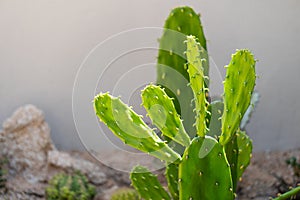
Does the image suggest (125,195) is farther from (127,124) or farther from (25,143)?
(127,124)

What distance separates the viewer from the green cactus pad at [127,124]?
210 cm

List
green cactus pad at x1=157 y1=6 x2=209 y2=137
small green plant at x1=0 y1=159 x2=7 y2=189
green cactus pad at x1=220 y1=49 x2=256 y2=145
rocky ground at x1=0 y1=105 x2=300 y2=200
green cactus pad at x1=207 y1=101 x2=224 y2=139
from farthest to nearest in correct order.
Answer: rocky ground at x1=0 y1=105 x2=300 y2=200, small green plant at x1=0 y1=159 x2=7 y2=189, green cactus pad at x1=157 y1=6 x2=209 y2=137, green cactus pad at x1=207 y1=101 x2=224 y2=139, green cactus pad at x1=220 y1=49 x2=256 y2=145

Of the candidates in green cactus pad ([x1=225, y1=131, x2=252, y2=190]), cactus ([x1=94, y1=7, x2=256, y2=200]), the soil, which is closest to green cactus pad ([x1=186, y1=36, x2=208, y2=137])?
cactus ([x1=94, y1=7, x2=256, y2=200])

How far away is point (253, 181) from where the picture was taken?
3.55 meters

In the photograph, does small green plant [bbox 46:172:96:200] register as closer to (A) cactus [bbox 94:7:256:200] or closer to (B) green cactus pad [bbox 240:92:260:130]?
(B) green cactus pad [bbox 240:92:260:130]

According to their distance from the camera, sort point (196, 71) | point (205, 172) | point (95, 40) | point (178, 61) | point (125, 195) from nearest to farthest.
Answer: point (196, 71) → point (205, 172) → point (178, 61) → point (125, 195) → point (95, 40)

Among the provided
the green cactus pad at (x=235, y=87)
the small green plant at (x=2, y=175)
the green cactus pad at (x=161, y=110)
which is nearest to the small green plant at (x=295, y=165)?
the green cactus pad at (x=235, y=87)

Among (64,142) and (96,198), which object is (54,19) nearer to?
(64,142)

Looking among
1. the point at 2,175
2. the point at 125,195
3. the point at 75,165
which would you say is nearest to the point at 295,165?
the point at 125,195

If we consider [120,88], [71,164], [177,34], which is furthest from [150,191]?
[71,164]

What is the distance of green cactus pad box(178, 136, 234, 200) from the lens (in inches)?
84.2

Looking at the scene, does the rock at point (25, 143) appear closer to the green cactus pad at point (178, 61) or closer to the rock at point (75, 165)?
the rock at point (75, 165)

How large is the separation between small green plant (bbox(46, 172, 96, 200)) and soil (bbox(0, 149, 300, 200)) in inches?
3.6

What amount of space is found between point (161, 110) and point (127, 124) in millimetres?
144
